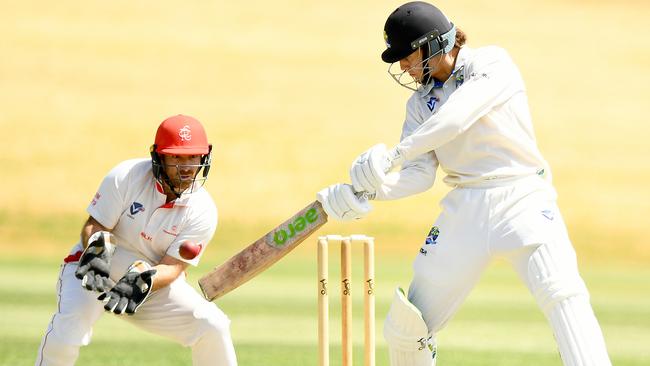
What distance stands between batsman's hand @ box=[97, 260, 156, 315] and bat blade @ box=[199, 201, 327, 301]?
0.71 ft

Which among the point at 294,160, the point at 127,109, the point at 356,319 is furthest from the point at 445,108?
the point at 127,109

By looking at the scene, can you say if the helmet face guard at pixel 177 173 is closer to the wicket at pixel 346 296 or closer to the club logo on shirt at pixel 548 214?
the wicket at pixel 346 296

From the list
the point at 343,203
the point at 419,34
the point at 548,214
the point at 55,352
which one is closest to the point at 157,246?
the point at 55,352

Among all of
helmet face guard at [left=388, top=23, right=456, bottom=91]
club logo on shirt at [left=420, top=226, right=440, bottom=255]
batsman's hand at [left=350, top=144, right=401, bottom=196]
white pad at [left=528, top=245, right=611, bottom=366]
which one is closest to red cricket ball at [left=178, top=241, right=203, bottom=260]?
batsman's hand at [left=350, top=144, right=401, bottom=196]

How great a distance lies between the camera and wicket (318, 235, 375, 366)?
379 cm

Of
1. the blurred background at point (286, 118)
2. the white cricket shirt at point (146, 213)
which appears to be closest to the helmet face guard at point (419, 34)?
the white cricket shirt at point (146, 213)

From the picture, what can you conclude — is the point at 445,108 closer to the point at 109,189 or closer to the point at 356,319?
the point at 109,189

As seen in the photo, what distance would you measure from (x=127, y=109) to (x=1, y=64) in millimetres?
2642

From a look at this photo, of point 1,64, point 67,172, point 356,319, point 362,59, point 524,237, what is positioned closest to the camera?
point 524,237

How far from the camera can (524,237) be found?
11.8ft

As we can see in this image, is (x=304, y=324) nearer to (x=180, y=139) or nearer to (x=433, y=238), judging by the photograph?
(x=180, y=139)

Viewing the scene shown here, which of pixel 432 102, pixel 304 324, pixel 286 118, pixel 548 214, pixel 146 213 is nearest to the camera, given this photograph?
pixel 548 214

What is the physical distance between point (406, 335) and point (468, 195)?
1.55 ft

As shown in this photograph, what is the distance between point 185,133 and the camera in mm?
3980
